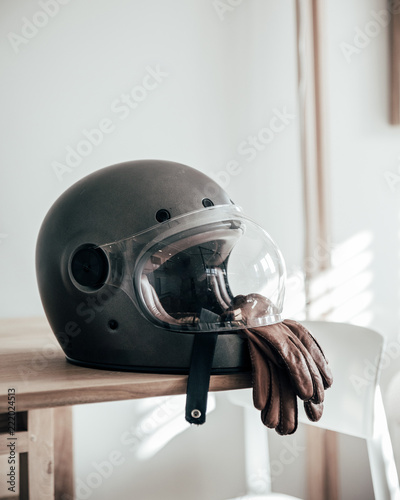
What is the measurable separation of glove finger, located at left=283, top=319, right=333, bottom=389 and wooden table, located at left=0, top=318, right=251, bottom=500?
0.30 feet

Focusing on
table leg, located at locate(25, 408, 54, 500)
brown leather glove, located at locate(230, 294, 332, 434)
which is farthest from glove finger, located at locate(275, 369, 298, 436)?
table leg, located at locate(25, 408, 54, 500)

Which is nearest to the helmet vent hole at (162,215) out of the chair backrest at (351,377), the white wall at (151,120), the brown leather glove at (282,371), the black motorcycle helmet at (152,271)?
the black motorcycle helmet at (152,271)

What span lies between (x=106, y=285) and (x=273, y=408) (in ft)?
0.90

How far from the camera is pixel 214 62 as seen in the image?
5.06 ft

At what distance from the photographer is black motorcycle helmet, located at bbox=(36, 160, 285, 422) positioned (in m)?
0.69

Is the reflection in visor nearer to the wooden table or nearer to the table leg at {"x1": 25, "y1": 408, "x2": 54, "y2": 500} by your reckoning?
the wooden table

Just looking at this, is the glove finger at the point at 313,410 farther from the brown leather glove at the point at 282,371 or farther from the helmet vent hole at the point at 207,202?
the helmet vent hole at the point at 207,202

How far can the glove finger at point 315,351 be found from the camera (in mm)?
686

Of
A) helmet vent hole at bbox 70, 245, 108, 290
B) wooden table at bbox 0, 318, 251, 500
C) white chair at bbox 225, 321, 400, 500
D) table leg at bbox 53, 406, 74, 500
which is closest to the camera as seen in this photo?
wooden table at bbox 0, 318, 251, 500

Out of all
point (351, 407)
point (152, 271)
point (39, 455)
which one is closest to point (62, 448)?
point (39, 455)

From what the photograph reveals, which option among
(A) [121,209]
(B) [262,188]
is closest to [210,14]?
(B) [262,188]

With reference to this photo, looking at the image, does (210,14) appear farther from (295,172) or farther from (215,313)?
(215,313)

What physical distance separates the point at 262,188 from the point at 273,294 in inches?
35.5

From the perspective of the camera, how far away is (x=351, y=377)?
1.11 m
